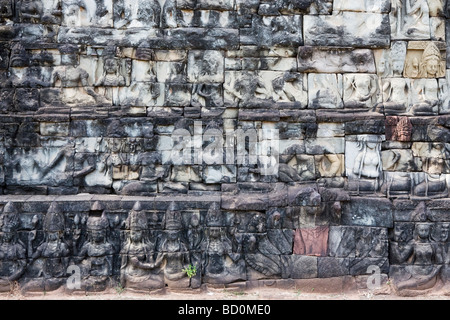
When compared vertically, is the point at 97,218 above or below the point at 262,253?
above

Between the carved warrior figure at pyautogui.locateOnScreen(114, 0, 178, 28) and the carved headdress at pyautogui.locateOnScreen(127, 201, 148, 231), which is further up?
the carved warrior figure at pyautogui.locateOnScreen(114, 0, 178, 28)

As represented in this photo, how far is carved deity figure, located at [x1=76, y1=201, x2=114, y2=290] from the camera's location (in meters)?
6.91

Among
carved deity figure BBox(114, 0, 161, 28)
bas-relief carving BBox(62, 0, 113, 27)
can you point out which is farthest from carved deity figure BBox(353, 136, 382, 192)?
bas-relief carving BBox(62, 0, 113, 27)

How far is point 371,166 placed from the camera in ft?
24.2

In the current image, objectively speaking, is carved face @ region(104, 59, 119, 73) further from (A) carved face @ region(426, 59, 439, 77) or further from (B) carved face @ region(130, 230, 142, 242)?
(A) carved face @ region(426, 59, 439, 77)

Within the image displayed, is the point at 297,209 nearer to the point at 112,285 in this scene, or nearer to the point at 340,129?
the point at 340,129

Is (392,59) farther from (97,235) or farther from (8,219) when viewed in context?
(8,219)

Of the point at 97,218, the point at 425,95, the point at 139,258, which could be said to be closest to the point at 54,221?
the point at 97,218

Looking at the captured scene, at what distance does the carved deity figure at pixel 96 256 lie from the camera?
22.7 ft

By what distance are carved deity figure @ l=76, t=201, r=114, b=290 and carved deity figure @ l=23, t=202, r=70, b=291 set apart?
265mm

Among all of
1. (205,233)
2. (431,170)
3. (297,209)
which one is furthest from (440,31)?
(205,233)

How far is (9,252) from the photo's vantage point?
22.5 feet

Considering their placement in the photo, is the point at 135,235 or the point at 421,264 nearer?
the point at 135,235

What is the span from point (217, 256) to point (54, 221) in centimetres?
244
